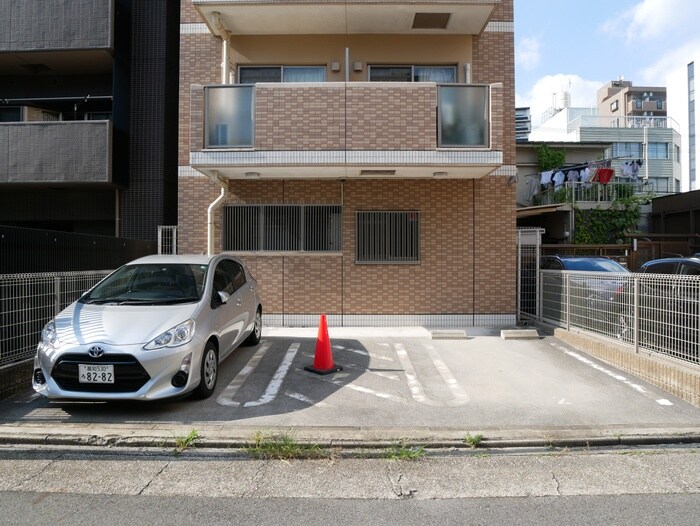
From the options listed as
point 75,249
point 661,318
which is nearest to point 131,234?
point 75,249

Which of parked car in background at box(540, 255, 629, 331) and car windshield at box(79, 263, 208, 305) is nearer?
car windshield at box(79, 263, 208, 305)

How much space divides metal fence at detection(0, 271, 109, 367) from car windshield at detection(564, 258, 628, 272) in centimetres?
968

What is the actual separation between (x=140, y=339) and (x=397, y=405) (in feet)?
9.32

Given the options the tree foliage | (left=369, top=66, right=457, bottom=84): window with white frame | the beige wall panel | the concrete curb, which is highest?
the beige wall panel

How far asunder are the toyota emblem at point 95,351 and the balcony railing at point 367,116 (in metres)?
5.08

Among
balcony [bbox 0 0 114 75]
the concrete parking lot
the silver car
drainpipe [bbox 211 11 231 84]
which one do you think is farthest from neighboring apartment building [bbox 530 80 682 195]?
the silver car

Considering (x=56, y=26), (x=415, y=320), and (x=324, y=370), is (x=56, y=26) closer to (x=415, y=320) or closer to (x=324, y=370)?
(x=324, y=370)

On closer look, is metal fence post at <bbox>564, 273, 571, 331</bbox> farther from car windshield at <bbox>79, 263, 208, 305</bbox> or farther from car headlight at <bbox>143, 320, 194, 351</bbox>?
car headlight at <bbox>143, 320, 194, 351</bbox>

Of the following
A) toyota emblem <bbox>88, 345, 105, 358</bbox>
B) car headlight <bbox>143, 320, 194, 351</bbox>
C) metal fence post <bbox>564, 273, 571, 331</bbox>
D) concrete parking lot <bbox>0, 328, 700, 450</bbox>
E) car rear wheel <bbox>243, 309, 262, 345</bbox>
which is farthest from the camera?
metal fence post <bbox>564, 273, 571, 331</bbox>

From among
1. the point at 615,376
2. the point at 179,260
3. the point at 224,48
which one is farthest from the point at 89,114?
Answer: the point at 615,376

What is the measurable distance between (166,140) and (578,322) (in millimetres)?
9322

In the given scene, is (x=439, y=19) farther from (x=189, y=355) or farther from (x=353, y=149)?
(x=189, y=355)

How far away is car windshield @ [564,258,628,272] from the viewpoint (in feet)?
35.2

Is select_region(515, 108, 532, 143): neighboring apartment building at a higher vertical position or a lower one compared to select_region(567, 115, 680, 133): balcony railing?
lower
